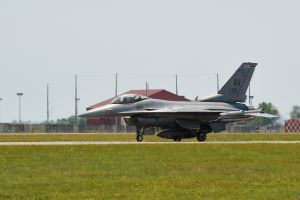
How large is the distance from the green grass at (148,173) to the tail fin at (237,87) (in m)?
19.0

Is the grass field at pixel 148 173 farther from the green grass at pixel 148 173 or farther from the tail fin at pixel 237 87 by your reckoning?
the tail fin at pixel 237 87

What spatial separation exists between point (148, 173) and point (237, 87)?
33.5m

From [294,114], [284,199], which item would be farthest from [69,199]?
[294,114]

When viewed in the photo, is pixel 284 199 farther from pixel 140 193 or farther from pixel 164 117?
pixel 164 117

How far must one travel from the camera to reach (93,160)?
2938cm

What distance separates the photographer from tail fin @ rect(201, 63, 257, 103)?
182ft

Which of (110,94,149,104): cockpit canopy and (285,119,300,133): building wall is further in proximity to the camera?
(285,119,300,133): building wall

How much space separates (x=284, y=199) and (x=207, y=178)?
5086mm

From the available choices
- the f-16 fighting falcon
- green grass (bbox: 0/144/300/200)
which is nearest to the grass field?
green grass (bbox: 0/144/300/200)

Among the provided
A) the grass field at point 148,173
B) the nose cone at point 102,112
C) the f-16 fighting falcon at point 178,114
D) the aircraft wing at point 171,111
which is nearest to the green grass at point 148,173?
the grass field at point 148,173

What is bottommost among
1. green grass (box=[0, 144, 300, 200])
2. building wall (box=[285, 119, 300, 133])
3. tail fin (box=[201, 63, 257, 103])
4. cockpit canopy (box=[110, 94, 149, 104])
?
green grass (box=[0, 144, 300, 200])

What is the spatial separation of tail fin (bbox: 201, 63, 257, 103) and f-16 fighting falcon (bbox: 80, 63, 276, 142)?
0.05 feet

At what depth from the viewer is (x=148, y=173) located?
77.5ft

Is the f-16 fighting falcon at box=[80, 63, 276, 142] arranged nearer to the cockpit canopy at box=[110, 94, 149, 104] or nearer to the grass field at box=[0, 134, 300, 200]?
the cockpit canopy at box=[110, 94, 149, 104]
